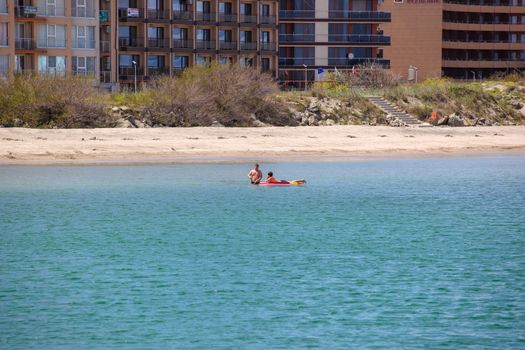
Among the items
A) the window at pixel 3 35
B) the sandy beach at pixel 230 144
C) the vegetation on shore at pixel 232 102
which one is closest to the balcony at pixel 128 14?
the window at pixel 3 35

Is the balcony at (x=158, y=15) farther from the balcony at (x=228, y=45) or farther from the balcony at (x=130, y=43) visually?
the balcony at (x=228, y=45)

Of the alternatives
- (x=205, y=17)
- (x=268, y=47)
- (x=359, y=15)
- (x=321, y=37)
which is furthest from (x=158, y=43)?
(x=359, y=15)

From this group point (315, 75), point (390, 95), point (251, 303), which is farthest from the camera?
point (315, 75)

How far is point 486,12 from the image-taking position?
522 feet

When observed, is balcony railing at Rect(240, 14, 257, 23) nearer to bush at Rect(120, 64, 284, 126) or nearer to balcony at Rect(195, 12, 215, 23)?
balcony at Rect(195, 12, 215, 23)

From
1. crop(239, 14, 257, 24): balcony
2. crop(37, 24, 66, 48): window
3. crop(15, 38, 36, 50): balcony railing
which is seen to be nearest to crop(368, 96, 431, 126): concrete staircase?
crop(37, 24, 66, 48): window

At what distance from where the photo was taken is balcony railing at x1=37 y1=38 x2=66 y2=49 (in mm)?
102875

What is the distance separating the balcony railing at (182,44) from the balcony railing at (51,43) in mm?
15970

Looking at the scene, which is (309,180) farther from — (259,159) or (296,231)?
(296,231)

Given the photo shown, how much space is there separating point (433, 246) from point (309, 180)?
61.7ft

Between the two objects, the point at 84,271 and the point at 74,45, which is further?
the point at 74,45

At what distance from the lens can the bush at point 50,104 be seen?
6462cm

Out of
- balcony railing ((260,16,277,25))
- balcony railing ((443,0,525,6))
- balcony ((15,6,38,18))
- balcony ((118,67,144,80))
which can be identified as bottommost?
balcony ((118,67,144,80))

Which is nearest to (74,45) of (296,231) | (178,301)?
(296,231)
